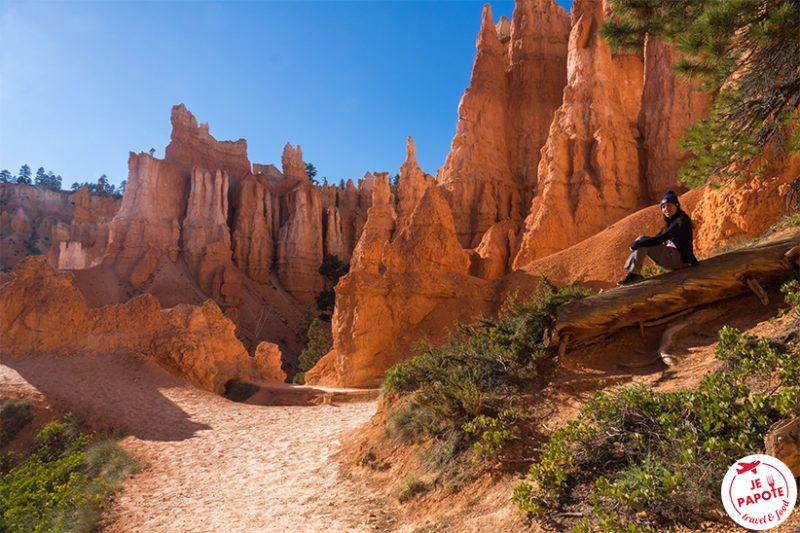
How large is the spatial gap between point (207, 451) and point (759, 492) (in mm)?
9333

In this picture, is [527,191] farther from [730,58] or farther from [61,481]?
[61,481]

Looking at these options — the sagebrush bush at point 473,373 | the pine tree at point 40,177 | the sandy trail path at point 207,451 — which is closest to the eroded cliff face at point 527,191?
the sagebrush bush at point 473,373

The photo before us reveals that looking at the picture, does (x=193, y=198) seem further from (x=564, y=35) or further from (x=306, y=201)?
(x=564, y=35)

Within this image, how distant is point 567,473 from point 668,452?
0.79m

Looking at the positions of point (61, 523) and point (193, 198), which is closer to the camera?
point (61, 523)

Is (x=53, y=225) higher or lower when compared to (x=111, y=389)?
higher

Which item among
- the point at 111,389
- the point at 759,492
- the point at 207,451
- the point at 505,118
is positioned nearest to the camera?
the point at 759,492

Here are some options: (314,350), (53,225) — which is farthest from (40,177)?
(314,350)

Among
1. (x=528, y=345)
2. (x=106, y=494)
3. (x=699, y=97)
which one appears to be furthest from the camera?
(x=699, y=97)

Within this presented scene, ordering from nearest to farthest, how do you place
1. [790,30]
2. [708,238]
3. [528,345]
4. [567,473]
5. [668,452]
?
[668,452] < [567,473] < [790,30] < [528,345] < [708,238]

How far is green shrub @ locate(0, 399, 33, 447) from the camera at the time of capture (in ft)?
34.6

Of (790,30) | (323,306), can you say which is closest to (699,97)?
(790,30)

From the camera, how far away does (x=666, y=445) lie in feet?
10.6

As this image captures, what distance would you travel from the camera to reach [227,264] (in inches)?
1901
